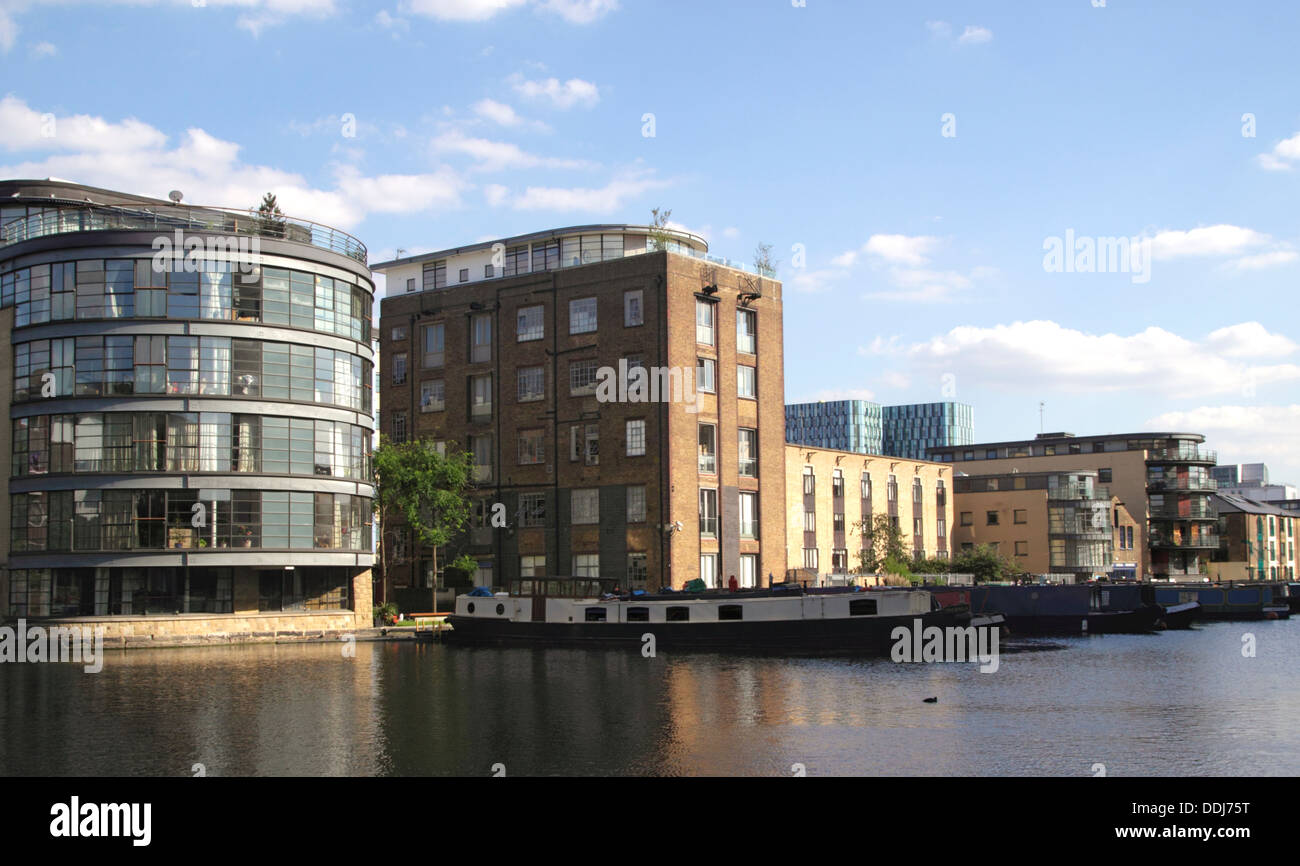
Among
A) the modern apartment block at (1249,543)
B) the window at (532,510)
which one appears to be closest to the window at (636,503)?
the window at (532,510)

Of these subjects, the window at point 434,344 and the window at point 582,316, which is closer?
the window at point 582,316

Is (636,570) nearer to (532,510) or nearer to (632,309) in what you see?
(532,510)

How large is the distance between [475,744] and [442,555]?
54.1m

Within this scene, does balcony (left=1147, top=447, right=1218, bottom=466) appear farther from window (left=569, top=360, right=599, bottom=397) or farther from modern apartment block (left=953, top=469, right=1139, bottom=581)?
window (left=569, top=360, right=599, bottom=397)

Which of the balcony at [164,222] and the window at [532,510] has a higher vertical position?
the balcony at [164,222]

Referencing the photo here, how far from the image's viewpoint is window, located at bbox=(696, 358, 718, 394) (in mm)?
72375

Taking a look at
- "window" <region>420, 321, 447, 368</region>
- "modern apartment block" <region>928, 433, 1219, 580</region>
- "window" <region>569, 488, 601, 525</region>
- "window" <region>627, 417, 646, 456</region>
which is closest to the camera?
"window" <region>627, 417, 646, 456</region>

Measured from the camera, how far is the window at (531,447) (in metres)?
75.9

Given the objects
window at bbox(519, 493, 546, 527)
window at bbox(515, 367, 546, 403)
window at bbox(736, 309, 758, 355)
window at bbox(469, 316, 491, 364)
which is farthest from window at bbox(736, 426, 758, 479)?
window at bbox(469, 316, 491, 364)

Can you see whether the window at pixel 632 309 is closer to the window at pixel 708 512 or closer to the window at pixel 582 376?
the window at pixel 582 376

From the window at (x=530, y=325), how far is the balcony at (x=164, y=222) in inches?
684

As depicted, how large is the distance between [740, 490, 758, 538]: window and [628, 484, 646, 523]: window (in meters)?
7.08

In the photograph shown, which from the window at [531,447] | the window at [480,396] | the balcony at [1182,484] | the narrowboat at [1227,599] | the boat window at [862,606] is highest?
the window at [480,396]
